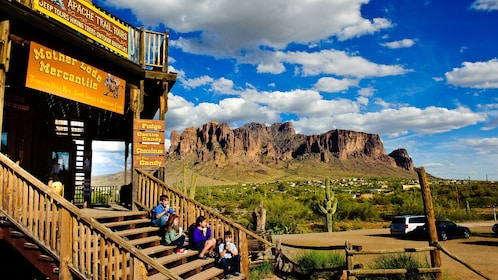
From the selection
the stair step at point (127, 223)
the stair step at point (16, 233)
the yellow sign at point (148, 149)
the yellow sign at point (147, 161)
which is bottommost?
the stair step at point (127, 223)

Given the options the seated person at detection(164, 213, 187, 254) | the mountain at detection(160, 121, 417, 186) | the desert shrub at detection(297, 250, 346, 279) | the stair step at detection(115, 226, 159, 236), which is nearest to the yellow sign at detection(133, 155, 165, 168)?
the stair step at detection(115, 226, 159, 236)

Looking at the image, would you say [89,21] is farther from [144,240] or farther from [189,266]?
[189,266]

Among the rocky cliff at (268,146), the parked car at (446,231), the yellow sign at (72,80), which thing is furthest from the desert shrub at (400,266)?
the rocky cliff at (268,146)

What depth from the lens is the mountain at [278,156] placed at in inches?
5389

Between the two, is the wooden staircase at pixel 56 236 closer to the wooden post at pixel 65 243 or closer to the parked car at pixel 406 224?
the wooden post at pixel 65 243

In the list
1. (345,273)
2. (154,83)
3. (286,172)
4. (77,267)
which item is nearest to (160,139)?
(154,83)

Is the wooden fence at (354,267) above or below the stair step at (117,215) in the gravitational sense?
below

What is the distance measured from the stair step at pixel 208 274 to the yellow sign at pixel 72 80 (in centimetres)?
497

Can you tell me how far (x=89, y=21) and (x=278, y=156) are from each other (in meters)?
164

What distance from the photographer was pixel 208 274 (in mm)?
8125

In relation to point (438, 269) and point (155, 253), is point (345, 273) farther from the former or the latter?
point (155, 253)

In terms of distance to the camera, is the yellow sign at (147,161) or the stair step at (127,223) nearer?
the stair step at (127,223)

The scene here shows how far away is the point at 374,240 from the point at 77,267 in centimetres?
1886

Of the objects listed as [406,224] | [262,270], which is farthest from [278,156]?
[262,270]
